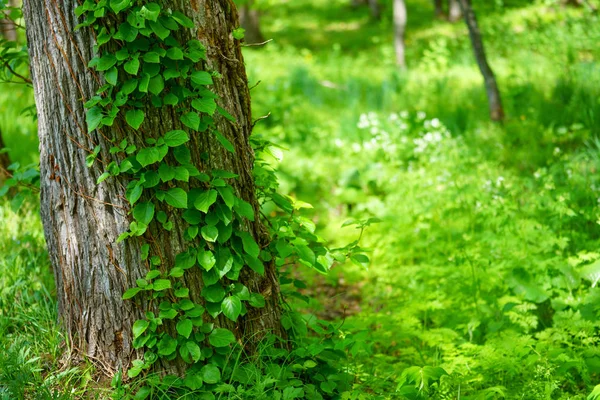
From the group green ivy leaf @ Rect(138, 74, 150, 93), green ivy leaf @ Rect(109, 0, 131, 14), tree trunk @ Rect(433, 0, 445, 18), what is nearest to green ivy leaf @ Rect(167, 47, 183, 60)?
green ivy leaf @ Rect(138, 74, 150, 93)

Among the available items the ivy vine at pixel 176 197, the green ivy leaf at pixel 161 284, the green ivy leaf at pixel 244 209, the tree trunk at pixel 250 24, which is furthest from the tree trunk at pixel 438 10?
the green ivy leaf at pixel 161 284

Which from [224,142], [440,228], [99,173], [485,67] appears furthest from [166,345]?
[485,67]

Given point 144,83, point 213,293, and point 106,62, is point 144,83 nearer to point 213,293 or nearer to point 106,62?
point 106,62

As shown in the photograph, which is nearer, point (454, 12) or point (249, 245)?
point (249, 245)

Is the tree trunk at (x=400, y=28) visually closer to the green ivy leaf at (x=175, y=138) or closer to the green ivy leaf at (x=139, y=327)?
the green ivy leaf at (x=175, y=138)

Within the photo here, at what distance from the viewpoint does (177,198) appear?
7.18ft

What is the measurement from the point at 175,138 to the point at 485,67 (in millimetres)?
4728

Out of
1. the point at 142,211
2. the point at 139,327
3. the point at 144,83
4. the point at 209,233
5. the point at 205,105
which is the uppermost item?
the point at 144,83

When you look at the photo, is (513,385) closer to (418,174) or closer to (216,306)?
(216,306)

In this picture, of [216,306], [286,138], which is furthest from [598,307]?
[286,138]

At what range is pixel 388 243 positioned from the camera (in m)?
4.37

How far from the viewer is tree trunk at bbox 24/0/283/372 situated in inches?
87.3

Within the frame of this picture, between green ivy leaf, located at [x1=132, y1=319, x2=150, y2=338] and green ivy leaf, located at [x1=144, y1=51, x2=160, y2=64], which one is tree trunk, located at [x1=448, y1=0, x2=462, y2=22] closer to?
green ivy leaf, located at [x1=144, y1=51, x2=160, y2=64]

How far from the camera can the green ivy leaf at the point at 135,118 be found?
82.9 inches
